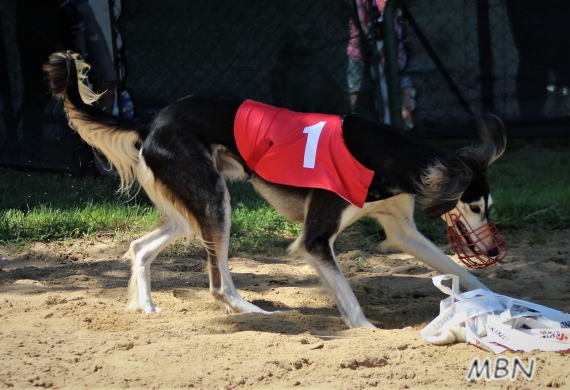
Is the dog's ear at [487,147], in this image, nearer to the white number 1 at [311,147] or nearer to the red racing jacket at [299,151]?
the red racing jacket at [299,151]

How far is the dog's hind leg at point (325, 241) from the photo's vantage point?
13.9ft

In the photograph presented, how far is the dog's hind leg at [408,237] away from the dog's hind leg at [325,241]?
17.3 inches

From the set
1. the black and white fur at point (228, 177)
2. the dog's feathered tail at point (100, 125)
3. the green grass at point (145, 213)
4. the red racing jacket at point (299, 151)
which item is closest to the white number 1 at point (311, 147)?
the red racing jacket at point (299, 151)

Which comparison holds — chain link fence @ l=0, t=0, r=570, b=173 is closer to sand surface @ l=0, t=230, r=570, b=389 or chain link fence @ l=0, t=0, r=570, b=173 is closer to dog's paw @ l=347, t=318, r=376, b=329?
sand surface @ l=0, t=230, r=570, b=389

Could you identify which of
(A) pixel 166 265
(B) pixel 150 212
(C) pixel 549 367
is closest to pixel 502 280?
(C) pixel 549 367

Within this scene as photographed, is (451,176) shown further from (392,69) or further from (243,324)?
(392,69)

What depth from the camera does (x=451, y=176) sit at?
13.5 feet

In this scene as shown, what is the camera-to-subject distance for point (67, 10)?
7.25 m

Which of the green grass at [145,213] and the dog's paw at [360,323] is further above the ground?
the green grass at [145,213]

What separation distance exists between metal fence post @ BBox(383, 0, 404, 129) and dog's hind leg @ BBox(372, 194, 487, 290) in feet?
8.81

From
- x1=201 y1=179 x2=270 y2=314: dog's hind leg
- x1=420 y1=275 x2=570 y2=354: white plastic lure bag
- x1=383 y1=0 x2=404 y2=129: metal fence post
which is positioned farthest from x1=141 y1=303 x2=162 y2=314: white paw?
x1=383 y1=0 x2=404 y2=129: metal fence post

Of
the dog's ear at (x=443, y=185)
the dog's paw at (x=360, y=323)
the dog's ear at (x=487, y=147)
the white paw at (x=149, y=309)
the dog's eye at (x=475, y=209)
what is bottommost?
the dog's paw at (x=360, y=323)

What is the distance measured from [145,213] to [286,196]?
2183mm

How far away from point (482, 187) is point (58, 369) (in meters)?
2.43
